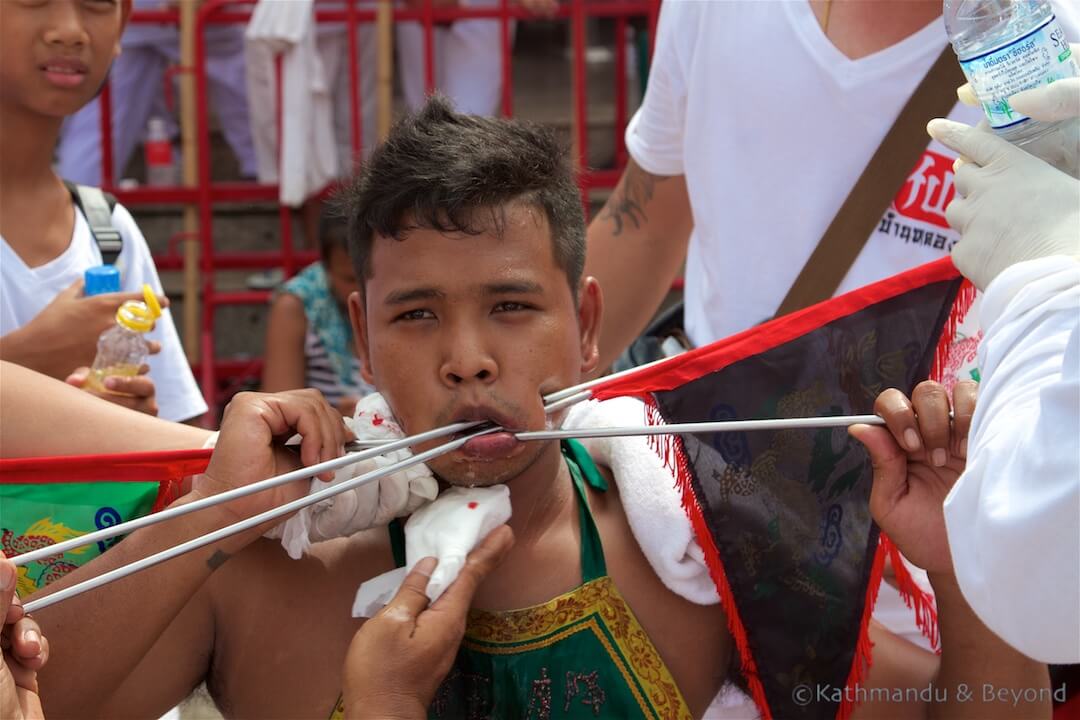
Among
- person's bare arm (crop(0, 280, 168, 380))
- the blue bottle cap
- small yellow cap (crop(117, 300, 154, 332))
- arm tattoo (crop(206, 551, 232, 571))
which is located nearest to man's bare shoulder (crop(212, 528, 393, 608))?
arm tattoo (crop(206, 551, 232, 571))

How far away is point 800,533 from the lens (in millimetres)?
2037

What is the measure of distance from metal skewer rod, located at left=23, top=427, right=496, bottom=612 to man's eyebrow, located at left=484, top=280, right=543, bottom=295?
22cm

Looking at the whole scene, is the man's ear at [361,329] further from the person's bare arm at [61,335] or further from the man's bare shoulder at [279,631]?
the person's bare arm at [61,335]

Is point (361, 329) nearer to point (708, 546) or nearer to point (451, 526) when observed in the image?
point (451, 526)

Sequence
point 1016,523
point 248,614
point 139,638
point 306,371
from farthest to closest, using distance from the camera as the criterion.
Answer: point 306,371, point 248,614, point 139,638, point 1016,523

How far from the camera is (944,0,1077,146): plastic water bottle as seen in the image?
1.46m

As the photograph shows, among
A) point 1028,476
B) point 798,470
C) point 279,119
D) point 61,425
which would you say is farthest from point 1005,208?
point 279,119

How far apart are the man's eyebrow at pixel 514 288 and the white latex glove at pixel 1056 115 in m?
0.67

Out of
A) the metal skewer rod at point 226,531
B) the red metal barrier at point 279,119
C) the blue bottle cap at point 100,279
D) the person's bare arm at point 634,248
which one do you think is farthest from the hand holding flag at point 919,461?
the red metal barrier at point 279,119

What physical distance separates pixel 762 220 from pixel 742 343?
1.84 ft

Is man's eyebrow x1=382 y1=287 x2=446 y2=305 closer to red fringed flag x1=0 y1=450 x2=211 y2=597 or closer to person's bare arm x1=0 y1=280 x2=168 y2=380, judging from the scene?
red fringed flag x1=0 y1=450 x2=211 y2=597

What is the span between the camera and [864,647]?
2.03 meters

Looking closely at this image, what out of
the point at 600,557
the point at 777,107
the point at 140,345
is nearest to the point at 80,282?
the point at 140,345

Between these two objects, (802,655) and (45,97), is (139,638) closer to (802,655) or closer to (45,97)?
(802,655)
